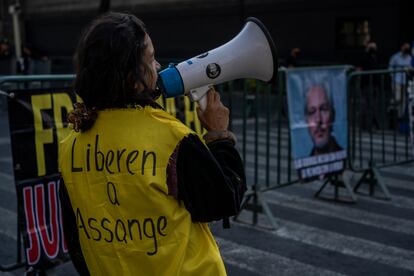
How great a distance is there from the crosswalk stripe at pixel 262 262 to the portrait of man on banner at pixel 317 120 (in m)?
1.46

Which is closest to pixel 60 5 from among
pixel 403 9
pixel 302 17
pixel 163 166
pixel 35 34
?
pixel 35 34

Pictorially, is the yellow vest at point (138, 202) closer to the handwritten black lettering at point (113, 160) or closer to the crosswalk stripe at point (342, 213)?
the handwritten black lettering at point (113, 160)

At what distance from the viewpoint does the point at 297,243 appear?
555 cm

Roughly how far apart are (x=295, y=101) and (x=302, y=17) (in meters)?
16.2

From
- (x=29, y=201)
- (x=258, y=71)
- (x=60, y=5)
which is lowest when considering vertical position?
(x=29, y=201)

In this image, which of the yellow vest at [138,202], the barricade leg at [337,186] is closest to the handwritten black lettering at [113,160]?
the yellow vest at [138,202]

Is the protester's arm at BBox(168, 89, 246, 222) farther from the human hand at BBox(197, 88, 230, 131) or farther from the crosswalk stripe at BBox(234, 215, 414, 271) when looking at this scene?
the crosswalk stripe at BBox(234, 215, 414, 271)

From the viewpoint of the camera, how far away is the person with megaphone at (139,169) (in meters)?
1.96

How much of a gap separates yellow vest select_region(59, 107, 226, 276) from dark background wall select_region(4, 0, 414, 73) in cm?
1705

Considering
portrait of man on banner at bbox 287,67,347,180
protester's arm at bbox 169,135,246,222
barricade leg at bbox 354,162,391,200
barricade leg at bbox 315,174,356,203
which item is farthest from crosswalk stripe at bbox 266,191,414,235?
protester's arm at bbox 169,135,246,222

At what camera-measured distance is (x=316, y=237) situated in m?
5.74

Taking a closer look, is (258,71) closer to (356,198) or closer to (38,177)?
(38,177)

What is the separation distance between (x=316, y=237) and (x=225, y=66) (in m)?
3.69

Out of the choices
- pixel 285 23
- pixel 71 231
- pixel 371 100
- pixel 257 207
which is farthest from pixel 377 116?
pixel 285 23
